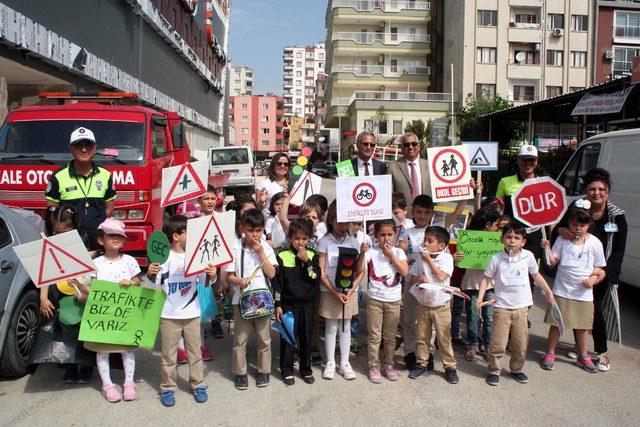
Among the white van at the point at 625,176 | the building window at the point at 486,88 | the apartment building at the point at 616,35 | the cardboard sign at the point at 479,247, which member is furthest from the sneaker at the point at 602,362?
the apartment building at the point at 616,35

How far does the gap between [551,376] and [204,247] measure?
124 inches

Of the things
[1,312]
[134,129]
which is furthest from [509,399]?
[134,129]

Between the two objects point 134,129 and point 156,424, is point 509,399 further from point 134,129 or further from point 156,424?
point 134,129

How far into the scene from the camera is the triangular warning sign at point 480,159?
6.63 metres

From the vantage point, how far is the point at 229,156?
2191cm

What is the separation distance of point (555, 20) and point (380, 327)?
51.1 meters

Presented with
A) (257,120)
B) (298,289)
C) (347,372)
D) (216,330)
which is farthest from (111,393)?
(257,120)

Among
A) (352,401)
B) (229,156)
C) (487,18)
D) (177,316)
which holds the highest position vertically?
(487,18)

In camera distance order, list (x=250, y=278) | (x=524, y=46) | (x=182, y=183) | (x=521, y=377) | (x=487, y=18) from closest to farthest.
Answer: (x=250, y=278) < (x=521, y=377) < (x=182, y=183) < (x=487, y=18) < (x=524, y=46)

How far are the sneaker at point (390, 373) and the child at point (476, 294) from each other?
2.87ft

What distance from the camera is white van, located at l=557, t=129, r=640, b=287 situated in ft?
21.1

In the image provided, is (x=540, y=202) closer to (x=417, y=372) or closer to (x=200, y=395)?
(x=417, y=372)

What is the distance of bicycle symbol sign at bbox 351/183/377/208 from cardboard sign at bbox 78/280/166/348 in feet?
5.76

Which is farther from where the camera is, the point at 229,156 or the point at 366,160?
the point at 229,156
